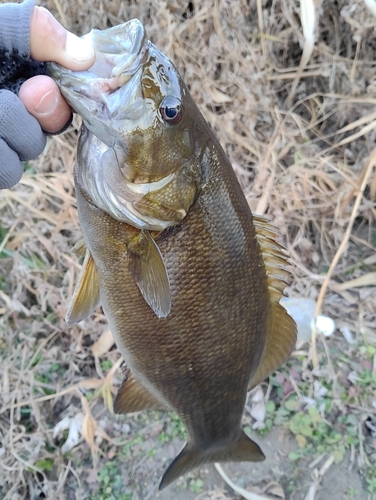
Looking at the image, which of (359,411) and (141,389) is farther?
(359,411)

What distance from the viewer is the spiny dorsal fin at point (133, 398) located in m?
1.61

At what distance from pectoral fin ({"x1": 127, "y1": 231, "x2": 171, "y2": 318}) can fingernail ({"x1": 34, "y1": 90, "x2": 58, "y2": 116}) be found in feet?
1.26

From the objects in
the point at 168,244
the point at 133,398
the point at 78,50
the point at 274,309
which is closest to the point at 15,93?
the point at 78,50

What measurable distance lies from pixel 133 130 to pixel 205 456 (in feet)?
4.33

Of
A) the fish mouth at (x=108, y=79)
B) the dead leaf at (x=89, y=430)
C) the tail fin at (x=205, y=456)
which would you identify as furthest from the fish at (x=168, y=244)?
the dead leaf at (x=89, y=430)

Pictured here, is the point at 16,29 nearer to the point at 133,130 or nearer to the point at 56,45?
the point at 56,45

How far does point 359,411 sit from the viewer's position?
7.40 ft

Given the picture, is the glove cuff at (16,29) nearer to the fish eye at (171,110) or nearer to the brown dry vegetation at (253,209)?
the fish eye at (171,110)

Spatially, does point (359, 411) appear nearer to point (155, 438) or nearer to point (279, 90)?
point (155, 438)

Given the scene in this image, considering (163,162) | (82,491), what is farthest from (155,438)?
(163,162)

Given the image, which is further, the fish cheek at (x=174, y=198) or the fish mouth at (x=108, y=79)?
the fish cheek at (x=174, y=198)

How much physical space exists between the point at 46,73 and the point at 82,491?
205cm

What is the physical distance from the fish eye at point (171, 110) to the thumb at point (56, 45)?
192 millimetres

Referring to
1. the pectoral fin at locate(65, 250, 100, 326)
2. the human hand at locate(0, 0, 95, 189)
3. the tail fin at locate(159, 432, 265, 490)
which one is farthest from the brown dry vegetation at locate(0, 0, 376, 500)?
the human hand at locate(0, 0, 95, 189)
